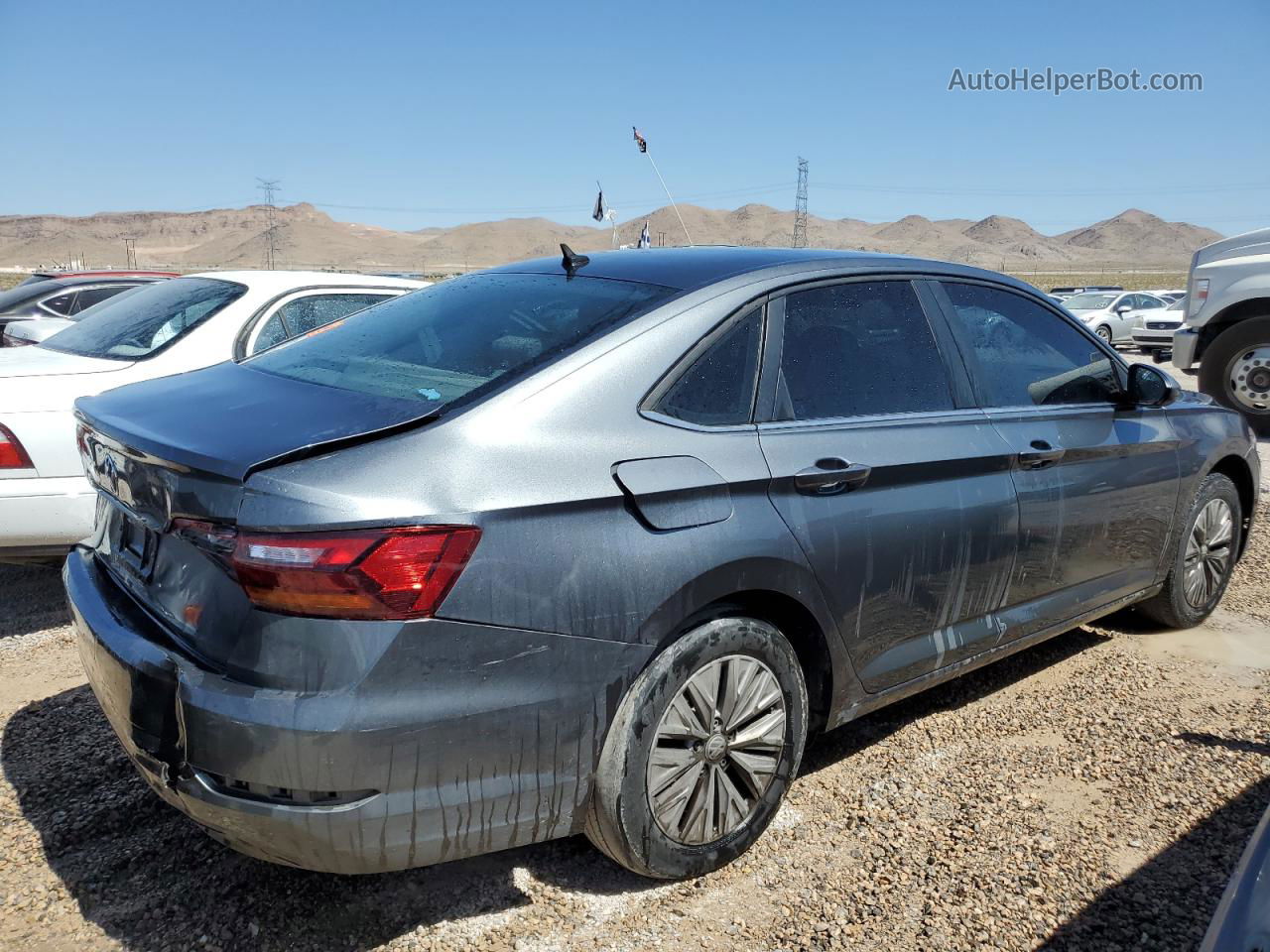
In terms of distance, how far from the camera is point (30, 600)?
4891mm

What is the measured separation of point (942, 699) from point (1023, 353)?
140 centimetres

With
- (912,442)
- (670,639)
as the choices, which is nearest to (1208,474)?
(912,442)

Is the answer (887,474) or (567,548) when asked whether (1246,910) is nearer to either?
(567,548)

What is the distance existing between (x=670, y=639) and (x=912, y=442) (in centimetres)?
109

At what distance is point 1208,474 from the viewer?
4457mm

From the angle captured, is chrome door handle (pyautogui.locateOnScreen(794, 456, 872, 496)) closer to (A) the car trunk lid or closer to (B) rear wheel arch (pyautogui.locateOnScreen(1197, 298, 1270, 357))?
(A) the car trunk lid

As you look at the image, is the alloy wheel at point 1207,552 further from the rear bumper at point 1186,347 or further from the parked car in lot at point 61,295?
the parked car in lot at point 61,295

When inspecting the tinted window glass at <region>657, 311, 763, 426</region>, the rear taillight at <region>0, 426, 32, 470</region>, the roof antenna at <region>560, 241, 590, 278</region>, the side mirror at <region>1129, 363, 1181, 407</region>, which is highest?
the roof antenna at <region>560, 241, 590, 278</region>

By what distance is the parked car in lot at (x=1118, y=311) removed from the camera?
82.1 feet

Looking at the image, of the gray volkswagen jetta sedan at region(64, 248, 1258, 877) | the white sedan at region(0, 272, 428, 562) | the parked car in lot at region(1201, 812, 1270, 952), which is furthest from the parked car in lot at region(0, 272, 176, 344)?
the parked car in lot at region(1201, 812, 1270, 952)

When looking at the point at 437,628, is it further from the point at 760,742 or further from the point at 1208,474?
the point at 1208,474

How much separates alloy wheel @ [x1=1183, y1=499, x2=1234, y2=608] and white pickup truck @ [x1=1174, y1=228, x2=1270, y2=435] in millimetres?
5996

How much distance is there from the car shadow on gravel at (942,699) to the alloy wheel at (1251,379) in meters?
6.55

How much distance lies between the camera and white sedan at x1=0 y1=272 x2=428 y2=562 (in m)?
4.01
